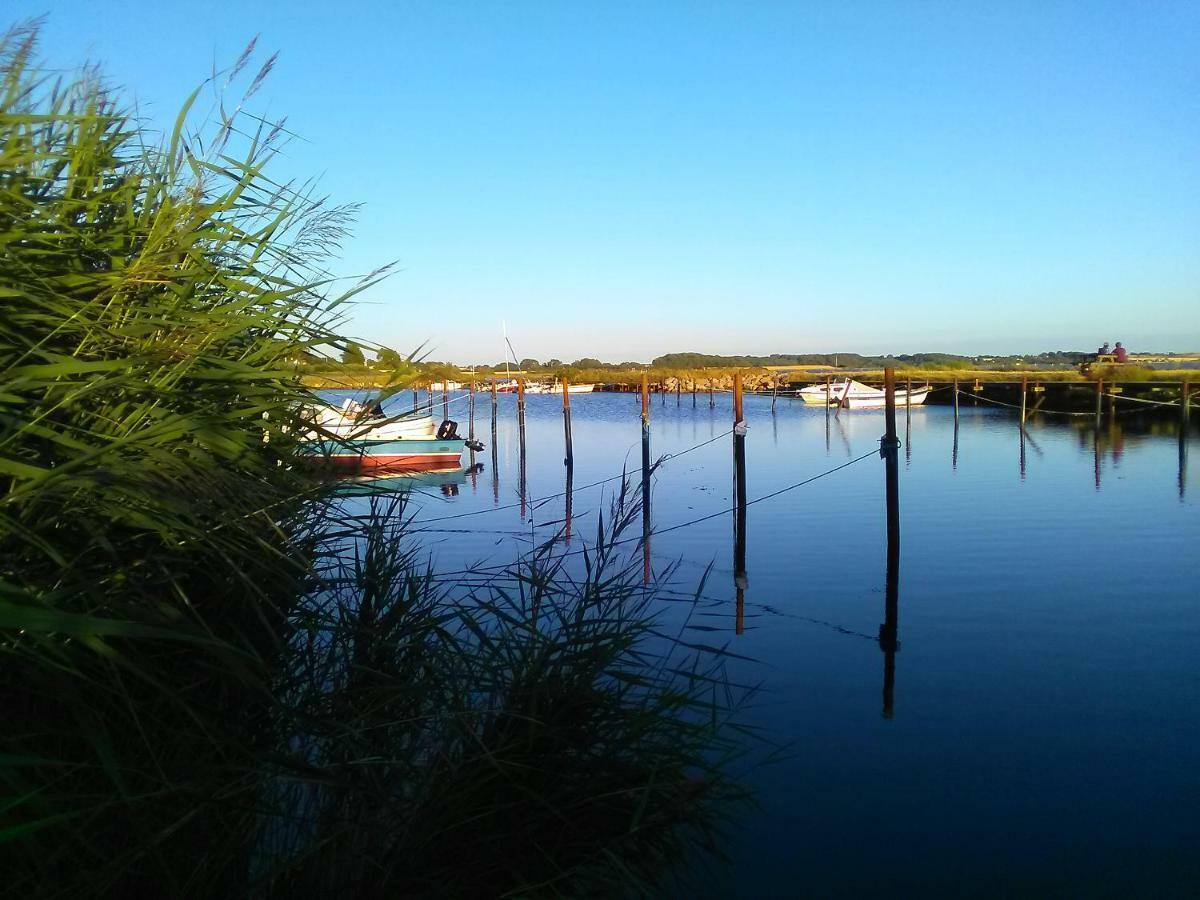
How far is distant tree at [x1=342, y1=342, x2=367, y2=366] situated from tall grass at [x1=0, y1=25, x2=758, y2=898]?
0.13m

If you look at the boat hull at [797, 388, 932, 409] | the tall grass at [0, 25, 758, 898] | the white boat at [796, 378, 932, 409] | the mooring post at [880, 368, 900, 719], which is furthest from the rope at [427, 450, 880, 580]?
the boat hull at [797, 388, 932, 409]

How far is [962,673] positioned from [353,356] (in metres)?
8.30

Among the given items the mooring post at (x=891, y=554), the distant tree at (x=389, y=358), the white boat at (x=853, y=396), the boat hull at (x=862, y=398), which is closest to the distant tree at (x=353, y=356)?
the distant tree at (x=389, y=358)

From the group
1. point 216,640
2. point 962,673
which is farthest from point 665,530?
point 216,640

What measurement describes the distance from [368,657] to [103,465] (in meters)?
1.60

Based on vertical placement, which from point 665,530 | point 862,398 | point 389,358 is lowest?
point 665,530

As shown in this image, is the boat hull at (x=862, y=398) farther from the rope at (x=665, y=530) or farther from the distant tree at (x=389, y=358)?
the distant tree at (x=389, y=358)

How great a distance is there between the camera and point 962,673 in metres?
10.3

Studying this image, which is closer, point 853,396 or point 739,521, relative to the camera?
point 739,521

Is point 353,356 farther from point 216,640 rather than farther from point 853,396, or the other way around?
point 853,396

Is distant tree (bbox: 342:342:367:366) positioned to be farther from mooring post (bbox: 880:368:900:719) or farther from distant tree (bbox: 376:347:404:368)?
mooring post (bbox: 880:368:900:719)

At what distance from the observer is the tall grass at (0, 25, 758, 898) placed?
8.41ft

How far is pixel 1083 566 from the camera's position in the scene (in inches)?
610

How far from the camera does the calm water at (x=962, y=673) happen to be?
664 centimetres
